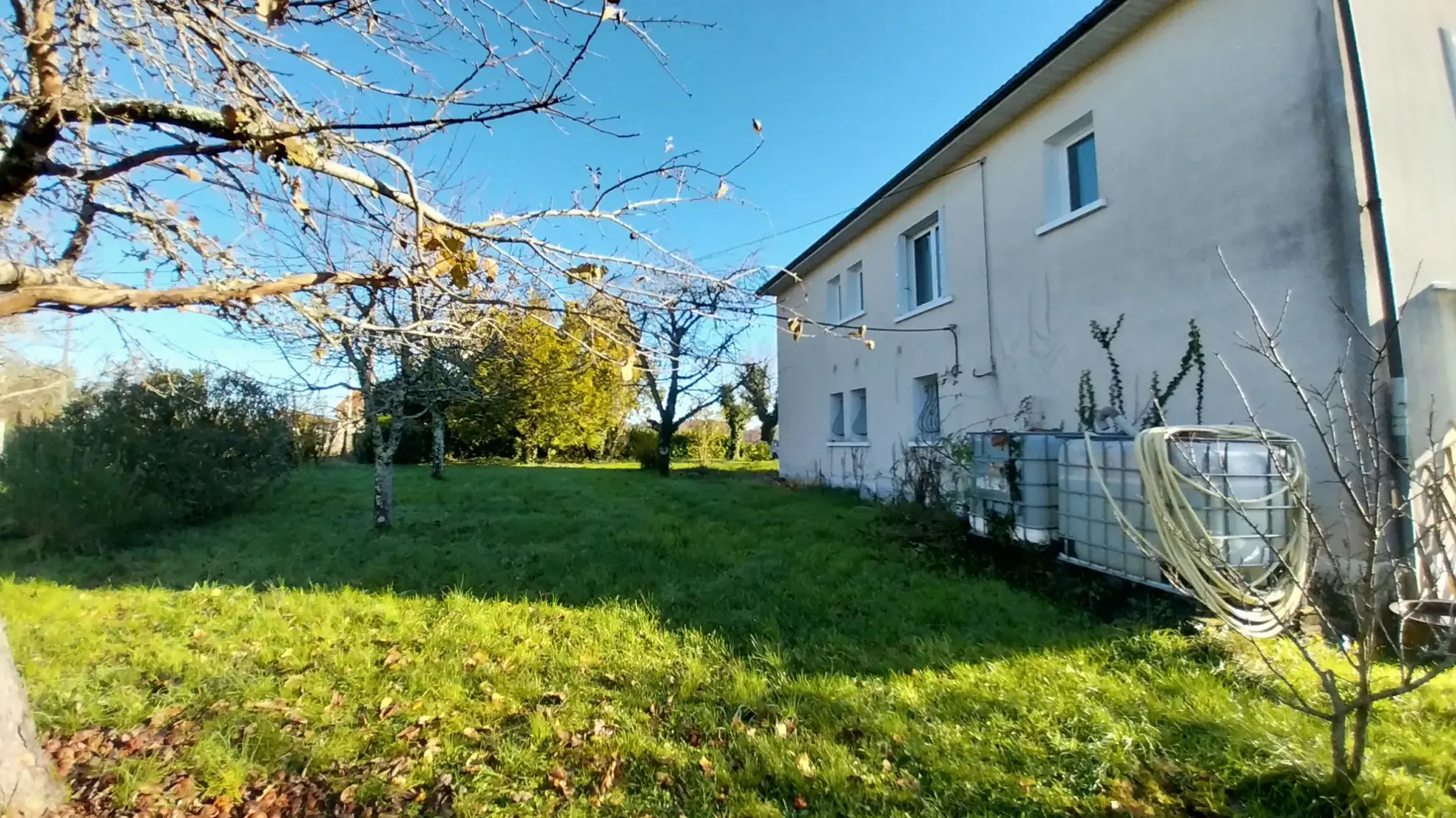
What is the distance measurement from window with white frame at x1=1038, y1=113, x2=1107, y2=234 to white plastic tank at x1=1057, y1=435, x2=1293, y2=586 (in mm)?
3120

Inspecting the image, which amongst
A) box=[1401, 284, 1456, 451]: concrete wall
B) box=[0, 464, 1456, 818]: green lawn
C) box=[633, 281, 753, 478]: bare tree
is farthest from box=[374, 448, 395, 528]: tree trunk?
box=[1401, 284, 1456, 451]: concrete wall

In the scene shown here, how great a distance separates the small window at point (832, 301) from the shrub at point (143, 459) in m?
9.96

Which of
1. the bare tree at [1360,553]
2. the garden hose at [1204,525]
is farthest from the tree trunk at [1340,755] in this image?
the garden hose at [1204,525]

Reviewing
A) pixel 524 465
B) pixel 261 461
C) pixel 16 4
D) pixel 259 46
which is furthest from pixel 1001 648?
pixel 524 465

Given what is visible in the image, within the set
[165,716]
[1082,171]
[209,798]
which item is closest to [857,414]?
[1082,171]

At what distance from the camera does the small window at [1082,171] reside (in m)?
6.83

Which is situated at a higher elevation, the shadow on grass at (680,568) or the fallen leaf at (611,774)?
the shadow on grass at (680,568)

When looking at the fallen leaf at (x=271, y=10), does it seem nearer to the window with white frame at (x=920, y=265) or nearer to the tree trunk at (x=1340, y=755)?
the tree trunk at (x=1340, y=755)

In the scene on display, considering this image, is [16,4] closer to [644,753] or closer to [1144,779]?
[644,753]

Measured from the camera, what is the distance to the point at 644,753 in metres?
2.95

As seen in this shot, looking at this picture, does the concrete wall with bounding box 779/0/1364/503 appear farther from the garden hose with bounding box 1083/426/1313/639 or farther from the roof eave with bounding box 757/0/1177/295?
the garden hose with bounding box 1083/426/1313/639

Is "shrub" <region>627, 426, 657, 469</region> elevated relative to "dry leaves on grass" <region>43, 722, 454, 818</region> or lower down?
elevated

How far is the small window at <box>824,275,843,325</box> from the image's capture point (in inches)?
518

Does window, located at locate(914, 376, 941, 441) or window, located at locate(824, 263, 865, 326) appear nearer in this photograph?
window, located at locate(914, 376, 941, 441)
